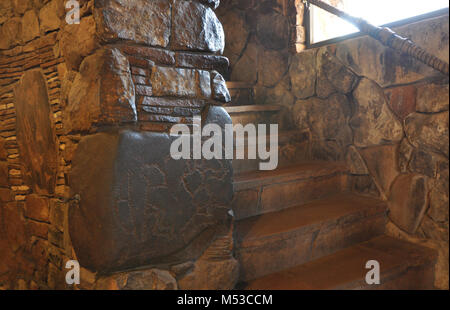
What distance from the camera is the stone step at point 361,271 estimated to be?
151 centimetres

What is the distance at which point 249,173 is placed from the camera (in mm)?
2117

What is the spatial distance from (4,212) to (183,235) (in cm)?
147

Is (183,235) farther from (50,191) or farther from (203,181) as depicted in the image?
(50,191)

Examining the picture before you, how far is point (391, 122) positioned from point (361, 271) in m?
0.93

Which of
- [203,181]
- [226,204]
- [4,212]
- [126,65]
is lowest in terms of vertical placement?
[4,212]

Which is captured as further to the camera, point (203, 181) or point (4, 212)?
point (4, 212)

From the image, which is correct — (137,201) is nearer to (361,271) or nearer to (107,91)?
(107,91)

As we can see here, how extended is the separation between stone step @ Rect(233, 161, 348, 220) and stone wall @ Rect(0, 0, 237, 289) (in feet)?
1.25

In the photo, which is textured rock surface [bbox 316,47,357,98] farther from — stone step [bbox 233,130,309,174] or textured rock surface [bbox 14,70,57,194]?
textured rock surface [bbox 14,70,57,194]

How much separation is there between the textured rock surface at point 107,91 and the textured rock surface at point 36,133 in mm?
541

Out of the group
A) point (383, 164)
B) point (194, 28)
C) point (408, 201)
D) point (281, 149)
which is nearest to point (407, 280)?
point (408, 201)

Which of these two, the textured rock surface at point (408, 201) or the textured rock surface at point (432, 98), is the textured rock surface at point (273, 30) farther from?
the textured rock surface at point (408, 201)

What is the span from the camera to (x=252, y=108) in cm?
259
